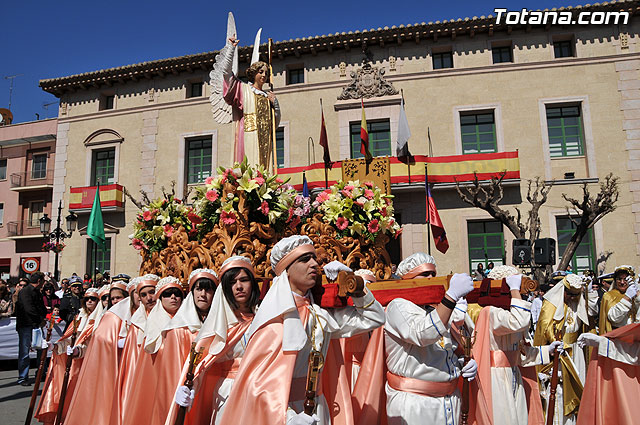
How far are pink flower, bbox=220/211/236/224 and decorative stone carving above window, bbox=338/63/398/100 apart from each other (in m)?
16.2

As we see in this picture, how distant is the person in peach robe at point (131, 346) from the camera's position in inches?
195

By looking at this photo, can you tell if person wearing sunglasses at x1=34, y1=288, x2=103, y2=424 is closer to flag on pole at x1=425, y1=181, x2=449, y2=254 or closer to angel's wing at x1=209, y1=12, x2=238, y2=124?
angel's wing at x1=209, y1=12, x2=238, y2=124

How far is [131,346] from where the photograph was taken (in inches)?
199

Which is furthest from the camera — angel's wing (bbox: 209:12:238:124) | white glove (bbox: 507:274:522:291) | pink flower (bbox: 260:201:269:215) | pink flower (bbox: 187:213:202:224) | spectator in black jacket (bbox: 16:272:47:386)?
spectator in black jacket (bbox: 16:272:47:386)

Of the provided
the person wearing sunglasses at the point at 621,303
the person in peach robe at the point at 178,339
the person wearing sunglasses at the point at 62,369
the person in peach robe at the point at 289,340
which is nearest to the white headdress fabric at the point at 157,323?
the person in peach robe at the point at 178,339

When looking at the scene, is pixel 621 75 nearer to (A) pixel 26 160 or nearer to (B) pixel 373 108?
(B) pixel 373 108

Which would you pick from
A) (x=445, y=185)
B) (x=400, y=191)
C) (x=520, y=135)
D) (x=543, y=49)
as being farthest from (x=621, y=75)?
(x=400, y=191)

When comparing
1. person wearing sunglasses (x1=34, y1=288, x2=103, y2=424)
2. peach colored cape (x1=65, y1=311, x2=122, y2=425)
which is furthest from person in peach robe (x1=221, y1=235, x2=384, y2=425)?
person wearing sunglasses (x1=34, y1=288, x2=103, y2=424)

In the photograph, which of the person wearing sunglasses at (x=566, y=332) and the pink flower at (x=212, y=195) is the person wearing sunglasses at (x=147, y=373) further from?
the person wearing sunglasses at (x=566, y=332)

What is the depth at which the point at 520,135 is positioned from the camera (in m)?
19.2

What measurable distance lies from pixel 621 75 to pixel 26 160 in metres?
28.4

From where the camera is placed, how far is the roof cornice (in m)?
19.4

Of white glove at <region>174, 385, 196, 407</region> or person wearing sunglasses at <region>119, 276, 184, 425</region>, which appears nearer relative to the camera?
white glove at <region>174, 385, 196, 407</region>

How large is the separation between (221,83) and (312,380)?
511 cm
